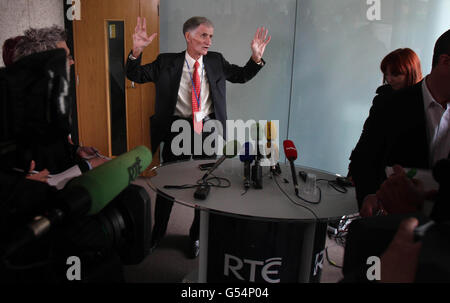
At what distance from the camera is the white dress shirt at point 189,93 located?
8.15 feet

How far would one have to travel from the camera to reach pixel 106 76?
12.1ft

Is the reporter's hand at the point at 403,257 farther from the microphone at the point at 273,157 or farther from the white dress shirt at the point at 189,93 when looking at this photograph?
the white dress shirt at the point at 189,93

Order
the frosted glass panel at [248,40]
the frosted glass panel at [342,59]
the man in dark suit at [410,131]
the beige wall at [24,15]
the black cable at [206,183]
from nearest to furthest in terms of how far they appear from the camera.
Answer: the man in dark suit at [410,131], the black cable at [206,183], the beige wall at [24,15], the frosted glass panel at [342,59], the frosted glass panel at [248,40]

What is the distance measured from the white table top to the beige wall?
5.81 ft

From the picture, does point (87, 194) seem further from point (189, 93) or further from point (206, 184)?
point (189, 93)

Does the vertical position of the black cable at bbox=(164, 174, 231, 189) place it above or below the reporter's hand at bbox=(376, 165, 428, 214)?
below

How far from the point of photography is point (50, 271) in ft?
1.85

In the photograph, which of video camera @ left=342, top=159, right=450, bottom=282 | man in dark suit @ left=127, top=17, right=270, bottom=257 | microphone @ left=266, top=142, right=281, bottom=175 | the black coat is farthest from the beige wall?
video camera @ left=342, top=159, right=450, bottom=282

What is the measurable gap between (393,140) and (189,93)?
64.5 inches

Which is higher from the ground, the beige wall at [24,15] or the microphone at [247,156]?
the beige wall at [24,15]

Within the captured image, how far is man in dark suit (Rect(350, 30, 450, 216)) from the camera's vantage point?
3.52 ft

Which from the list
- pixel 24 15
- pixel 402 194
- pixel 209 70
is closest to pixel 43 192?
pixel 402 194

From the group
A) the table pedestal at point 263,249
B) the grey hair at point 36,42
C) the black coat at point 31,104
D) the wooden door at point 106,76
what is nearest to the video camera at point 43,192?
the black coat at point 31,104

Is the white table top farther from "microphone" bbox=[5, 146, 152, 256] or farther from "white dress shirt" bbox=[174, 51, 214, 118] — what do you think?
"white dress shirt" bbox=[174, 51, 214, 118]
